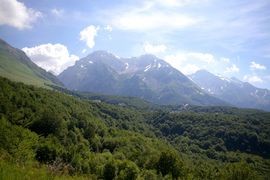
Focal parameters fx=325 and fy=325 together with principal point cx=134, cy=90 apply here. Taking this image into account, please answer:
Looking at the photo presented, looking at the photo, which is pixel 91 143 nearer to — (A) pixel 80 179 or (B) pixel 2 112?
(B) pixel 2 112

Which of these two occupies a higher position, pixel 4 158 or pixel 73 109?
pixel 4 158

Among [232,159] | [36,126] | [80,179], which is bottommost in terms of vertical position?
[232,159]

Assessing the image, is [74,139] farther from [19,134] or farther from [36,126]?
[19,134]

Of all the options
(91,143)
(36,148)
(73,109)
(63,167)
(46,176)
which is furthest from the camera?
(73,109)

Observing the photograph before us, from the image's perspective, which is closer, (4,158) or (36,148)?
(4,158)

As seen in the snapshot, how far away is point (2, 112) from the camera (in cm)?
11425

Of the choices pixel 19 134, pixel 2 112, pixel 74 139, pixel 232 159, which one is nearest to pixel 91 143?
pixel 74 139

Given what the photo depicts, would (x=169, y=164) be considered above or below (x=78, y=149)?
above

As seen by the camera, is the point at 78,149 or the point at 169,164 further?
the point at 78,149

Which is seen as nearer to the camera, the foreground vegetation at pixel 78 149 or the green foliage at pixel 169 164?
the foreground vegetation at pixel 78 149

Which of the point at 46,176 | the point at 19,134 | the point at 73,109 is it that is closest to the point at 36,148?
the point at 19,134

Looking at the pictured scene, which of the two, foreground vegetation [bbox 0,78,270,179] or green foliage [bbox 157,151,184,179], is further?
green foliage [bbox 157,151,184,179]

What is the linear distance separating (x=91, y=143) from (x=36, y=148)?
64.8m

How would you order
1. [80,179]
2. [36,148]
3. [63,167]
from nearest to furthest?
1. [63,167]
2. [80,179]
3. [36,148]
